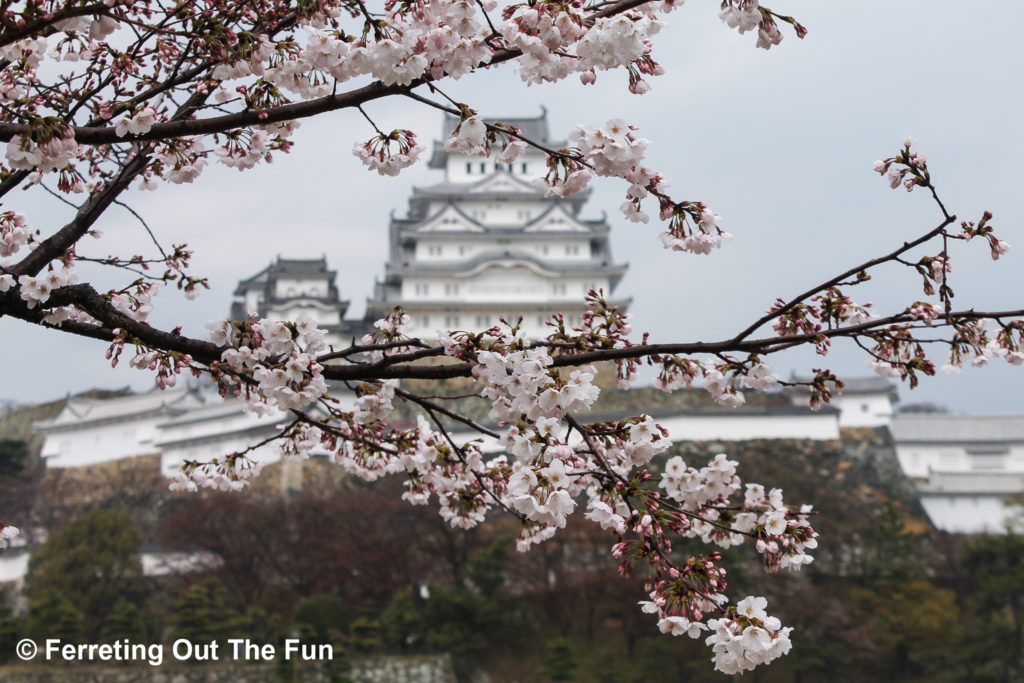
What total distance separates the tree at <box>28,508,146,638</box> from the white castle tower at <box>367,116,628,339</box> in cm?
1202

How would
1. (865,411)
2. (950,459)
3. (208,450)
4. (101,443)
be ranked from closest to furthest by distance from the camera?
1. (208,450)
2. (865,411)
3. (101,443)
4. (950,459)

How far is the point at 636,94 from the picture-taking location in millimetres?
2643

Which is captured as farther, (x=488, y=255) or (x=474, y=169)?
(x=474, y=169)

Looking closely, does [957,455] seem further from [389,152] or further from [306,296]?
[389,152]

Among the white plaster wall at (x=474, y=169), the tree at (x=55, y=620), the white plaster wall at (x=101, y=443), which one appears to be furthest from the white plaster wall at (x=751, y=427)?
the white plaster wall at (x=474, y=169)

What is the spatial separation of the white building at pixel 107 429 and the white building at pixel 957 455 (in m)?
22.1

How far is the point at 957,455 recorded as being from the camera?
28.4m

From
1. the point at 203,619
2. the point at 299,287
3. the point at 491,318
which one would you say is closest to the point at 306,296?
the point at 299,287

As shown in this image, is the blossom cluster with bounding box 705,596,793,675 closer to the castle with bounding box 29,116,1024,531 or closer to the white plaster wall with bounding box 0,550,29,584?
the castle with bounding box 29,116,1024,531

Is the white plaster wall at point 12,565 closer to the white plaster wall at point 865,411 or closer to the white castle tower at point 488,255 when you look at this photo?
the white castle tower at point 488,255

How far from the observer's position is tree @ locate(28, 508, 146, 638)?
19.3 metres

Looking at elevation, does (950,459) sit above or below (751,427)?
below

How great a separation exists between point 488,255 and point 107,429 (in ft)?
44.5

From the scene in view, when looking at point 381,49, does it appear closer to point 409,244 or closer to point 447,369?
point 447,369
